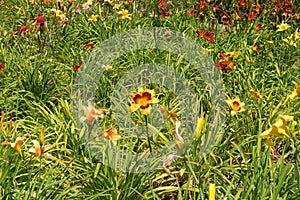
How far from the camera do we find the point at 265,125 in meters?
2.70

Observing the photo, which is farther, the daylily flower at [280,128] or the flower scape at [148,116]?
the flower scape at [148,116]

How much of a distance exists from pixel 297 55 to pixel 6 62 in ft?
9.57

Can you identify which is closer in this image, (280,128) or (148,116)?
(280,128)

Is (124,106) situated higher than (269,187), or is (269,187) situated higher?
(269,187)

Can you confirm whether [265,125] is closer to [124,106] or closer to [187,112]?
[187,112]

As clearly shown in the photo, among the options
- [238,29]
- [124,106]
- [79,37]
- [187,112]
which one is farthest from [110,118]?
[238,29]

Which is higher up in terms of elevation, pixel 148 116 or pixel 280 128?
pixel 280 128

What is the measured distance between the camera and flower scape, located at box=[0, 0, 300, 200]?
1995 millimetres

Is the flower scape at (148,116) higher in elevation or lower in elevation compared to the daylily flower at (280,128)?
lower

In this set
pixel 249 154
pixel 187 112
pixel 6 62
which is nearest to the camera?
pixel 249 154

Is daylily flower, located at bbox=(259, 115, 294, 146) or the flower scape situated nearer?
daylily flower, located at bbox=(259, 115, 294, 146)

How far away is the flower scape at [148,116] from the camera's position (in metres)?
2.00

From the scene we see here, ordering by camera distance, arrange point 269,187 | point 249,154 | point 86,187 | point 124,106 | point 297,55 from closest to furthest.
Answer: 1. point 269,187
2. point 86,187
3. point 249,154
4. point 124,106
5. point 297,55

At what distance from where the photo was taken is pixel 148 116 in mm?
2908
